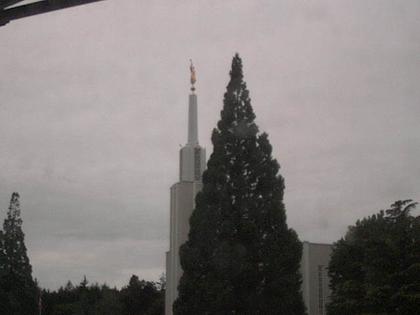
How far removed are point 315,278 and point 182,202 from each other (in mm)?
8626

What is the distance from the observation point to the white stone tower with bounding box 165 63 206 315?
1467 inches

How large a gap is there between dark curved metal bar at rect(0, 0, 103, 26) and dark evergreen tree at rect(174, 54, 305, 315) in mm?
21123

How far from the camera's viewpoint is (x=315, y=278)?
34.2 metres

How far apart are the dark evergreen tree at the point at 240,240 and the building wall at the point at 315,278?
25.4ft

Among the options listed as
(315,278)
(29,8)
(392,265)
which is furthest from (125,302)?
(29,8)

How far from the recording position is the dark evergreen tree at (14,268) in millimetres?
52250

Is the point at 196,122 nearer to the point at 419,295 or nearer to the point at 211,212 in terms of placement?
the point at 211,212

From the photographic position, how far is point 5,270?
52156 mm

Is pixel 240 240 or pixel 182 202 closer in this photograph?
pixel 240 240

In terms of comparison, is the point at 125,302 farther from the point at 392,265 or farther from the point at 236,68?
the point at 392,265

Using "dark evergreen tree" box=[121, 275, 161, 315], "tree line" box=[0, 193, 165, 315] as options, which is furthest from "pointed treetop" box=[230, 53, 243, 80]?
"dark evergreen tree" box=[121, 275, 161, 315]

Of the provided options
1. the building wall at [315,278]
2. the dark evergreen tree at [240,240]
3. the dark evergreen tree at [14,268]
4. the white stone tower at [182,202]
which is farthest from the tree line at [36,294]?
the dark evergreen tree at [240,240]

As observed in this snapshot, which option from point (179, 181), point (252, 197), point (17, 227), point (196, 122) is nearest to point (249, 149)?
point (252, 197)

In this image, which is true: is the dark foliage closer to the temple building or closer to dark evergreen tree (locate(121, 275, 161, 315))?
dark evergreen tree (locate(121, 275, 161, 315))
